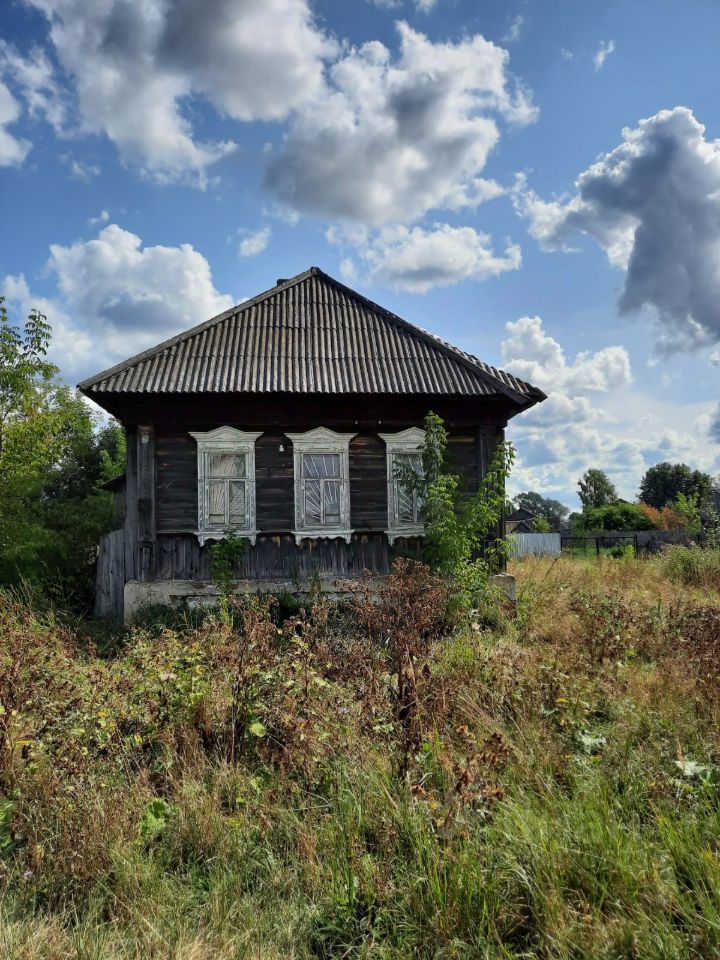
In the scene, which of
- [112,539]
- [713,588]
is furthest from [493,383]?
[112,539]

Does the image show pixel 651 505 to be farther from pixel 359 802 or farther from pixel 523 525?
pixel 359 802

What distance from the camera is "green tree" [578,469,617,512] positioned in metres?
61.9

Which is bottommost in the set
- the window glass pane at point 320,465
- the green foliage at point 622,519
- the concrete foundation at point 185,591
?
the concrete foundation at point 185,591

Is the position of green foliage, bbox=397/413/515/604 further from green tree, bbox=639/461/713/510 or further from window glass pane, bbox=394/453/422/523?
green tree, bbox=639/461/713/510

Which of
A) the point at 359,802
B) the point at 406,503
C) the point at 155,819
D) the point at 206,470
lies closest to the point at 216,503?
the point at 206,470

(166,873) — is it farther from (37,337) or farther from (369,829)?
(37,337)

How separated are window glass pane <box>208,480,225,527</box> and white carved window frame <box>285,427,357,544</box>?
1.17 m

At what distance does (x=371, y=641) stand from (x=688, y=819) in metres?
2.24

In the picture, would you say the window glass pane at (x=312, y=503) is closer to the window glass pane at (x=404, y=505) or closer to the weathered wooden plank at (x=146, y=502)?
the window glass pane at (x=404, y=505)

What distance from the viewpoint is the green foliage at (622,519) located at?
33.8 meters

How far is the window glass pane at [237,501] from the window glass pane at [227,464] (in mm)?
153

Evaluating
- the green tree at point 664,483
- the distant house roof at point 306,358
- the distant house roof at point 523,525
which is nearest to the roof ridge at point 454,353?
the distant house roof at point 306,358

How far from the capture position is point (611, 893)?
8.71 ft

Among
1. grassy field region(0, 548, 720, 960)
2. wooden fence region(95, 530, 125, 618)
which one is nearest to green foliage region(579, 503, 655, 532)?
wooden fence region(95, 530, 125, 618)
